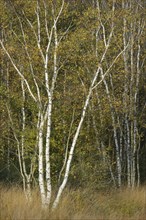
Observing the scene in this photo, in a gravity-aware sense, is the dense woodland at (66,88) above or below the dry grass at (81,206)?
above

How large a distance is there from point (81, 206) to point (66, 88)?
16.6 ft

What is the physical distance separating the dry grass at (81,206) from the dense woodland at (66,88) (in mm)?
393

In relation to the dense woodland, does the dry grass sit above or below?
below

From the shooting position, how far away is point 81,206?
10.6m

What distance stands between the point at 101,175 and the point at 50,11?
17.2 ft

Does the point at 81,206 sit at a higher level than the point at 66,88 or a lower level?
lower

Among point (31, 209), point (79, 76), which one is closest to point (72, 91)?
point (79, 76)

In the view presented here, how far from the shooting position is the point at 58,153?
1488 centimetres

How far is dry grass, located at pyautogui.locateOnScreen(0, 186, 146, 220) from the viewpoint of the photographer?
8.93 meters

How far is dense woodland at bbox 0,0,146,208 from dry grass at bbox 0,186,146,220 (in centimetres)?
39

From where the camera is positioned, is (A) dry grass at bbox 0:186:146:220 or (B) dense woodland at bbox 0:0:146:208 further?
(B) dense woodland at bbox 0:0:146:208

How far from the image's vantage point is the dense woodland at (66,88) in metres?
11.8

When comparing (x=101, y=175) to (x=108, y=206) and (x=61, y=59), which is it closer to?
(x=108, y=206)

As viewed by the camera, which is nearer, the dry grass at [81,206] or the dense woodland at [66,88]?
the dry grass at [81,206]
